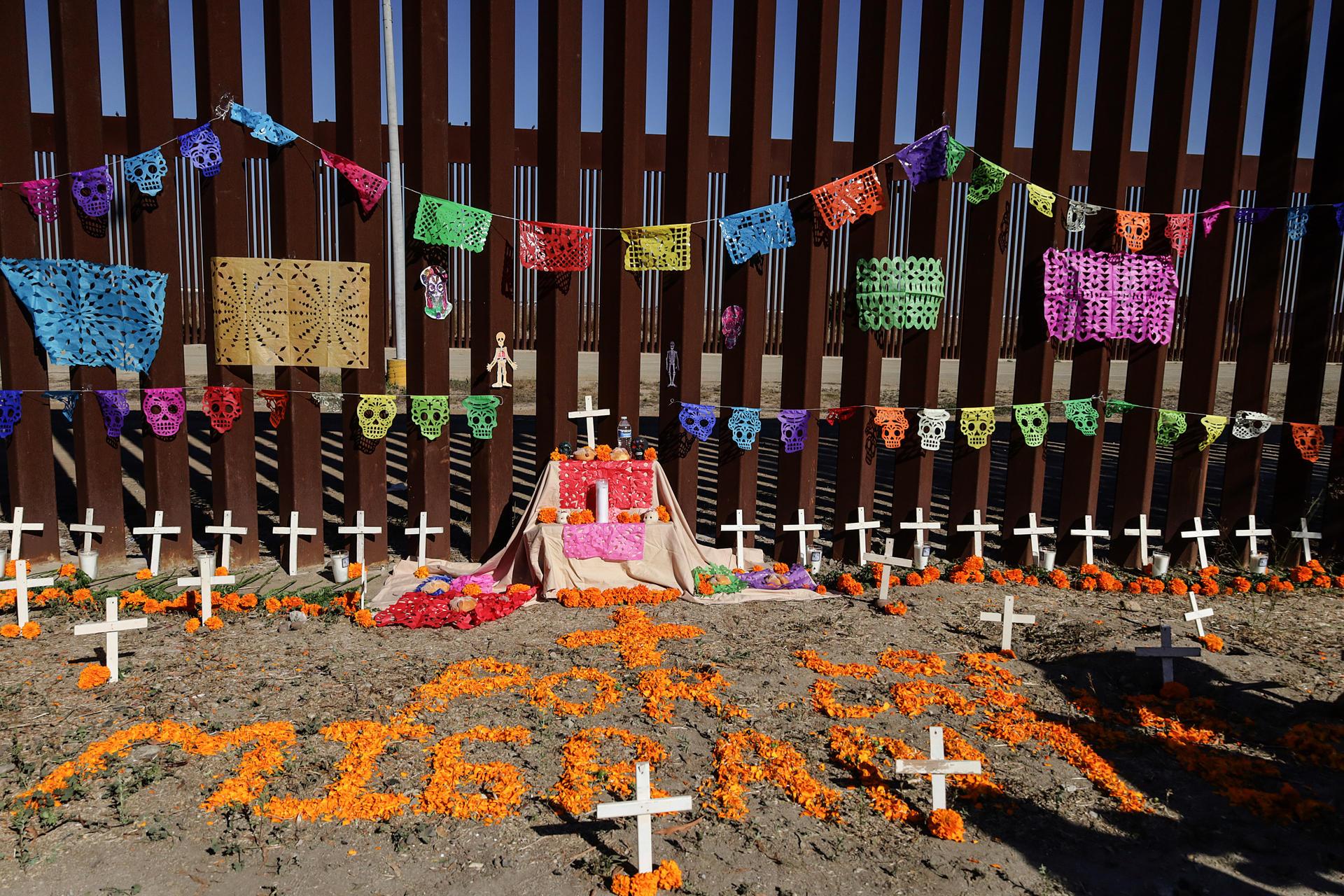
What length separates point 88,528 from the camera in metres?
6.74

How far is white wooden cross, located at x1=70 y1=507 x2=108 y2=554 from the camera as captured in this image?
6707mm

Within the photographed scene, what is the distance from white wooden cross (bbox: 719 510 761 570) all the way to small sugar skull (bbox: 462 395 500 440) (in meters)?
2.06

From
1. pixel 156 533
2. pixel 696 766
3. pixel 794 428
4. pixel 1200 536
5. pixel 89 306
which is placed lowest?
pixel 696 766

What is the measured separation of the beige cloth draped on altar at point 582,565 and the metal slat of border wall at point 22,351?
115 inches

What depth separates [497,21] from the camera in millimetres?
6562

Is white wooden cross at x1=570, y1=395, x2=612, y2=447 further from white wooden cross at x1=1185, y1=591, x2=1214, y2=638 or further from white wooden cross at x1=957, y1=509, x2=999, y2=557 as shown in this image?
white wooden cross at x1=1185, y1=591, x2=1214, y2=638

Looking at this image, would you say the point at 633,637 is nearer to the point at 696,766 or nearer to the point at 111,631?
the point at 696,766

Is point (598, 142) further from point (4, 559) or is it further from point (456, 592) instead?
point (4, 559)

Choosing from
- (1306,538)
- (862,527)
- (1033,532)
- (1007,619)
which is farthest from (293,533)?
(1306,538)

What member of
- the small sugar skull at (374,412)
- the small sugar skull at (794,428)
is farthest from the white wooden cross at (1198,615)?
the small sugar skull at (374,412)

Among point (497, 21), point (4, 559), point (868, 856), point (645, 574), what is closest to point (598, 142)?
point (497, 21)

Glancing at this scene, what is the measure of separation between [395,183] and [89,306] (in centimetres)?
248

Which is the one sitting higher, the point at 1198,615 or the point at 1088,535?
the point at 1088,535

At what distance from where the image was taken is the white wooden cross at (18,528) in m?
6.65
